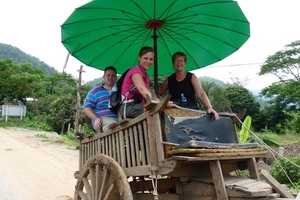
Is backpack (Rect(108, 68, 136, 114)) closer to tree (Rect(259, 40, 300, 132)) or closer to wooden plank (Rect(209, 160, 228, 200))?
wooden plank (Rect(209, 160, 228, 200))

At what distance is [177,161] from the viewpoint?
2467 mm

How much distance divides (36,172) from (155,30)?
22.2 feet

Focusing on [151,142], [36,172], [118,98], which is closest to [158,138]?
[151,142]

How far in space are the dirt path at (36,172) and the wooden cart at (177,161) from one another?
3.66 metres

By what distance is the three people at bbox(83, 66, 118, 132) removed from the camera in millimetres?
3998

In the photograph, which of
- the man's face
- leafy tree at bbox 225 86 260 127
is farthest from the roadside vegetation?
the man's face

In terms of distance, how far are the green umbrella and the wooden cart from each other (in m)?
1.22

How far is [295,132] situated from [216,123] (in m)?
19.9

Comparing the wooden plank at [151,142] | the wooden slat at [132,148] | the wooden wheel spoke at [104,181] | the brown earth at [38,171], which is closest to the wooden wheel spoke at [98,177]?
the wooden wheel spoke at [104,181]

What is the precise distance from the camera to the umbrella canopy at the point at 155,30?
Result: 3.42 m

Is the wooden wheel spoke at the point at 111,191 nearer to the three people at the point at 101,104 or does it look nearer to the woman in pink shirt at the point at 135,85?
the woman in pink shirt at the point at 135,85

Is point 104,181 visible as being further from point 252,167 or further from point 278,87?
point 278,87

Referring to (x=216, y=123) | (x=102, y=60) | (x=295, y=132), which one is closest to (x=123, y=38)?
(x=102, y=60)

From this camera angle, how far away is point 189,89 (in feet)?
12.5
